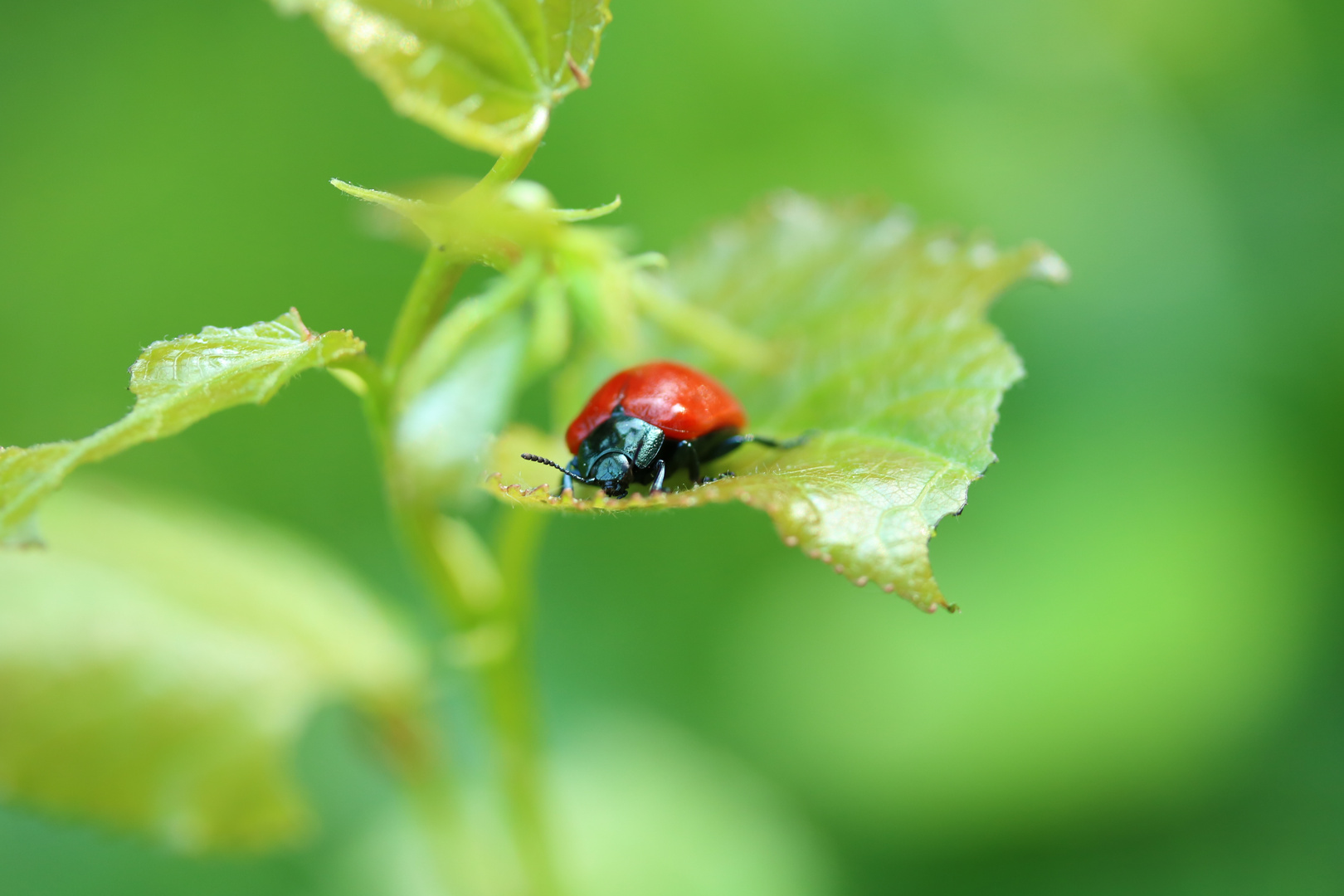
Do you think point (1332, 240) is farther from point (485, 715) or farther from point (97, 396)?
point (97, 396)

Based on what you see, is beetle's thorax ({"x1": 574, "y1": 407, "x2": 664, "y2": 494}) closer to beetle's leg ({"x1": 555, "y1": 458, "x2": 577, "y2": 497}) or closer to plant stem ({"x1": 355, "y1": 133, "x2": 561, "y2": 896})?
beetle's leg ({"x1": 555, "y1": 458, "x2": 577, "y2": 497})

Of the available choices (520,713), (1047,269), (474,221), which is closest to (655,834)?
(520,713)

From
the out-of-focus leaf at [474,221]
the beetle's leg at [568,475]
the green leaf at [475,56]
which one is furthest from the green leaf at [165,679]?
the green leaf at [475,56]

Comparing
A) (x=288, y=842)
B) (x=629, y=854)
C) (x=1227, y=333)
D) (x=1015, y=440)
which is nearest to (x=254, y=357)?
(x=288, y=842)

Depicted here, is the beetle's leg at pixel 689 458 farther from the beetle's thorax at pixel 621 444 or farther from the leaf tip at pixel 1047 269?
the leaf tip at pixel 1047 269

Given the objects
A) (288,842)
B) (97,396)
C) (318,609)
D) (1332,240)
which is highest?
(1332,240)

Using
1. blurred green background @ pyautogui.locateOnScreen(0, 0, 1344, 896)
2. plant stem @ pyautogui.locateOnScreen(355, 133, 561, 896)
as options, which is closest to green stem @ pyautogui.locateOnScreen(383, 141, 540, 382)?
plant stem @ pyautogui.locateOnScreen(355, 133, 561, 896)
